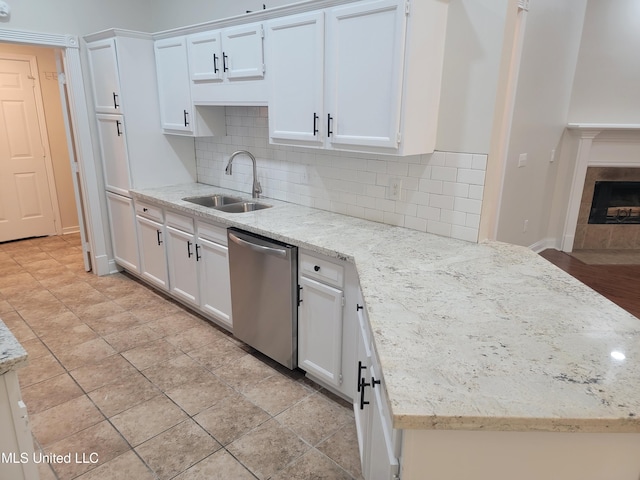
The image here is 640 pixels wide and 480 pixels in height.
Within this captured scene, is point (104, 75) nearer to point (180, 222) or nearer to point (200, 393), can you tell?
point (180, 222)

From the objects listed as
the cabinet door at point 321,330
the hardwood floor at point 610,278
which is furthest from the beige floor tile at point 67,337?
the hardwood floor at point 610,278

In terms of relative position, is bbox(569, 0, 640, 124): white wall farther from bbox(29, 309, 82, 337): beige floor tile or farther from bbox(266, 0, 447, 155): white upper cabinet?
bbox(29, 309, 82, 337): beige floor tile

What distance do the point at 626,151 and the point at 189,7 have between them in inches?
188

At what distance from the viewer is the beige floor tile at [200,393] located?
2396mm

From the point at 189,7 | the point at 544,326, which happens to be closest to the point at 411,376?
the point at 544,326

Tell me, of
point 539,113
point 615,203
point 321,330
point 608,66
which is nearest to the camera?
point 321,330

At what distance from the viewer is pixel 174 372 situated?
2.71 metres

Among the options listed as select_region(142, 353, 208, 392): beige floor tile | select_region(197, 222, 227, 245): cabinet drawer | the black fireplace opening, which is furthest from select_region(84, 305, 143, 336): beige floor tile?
the black fireplace opening

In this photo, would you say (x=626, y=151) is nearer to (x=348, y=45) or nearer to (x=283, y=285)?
(x=348, y=45)

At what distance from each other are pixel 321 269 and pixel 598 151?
4092 millimetres

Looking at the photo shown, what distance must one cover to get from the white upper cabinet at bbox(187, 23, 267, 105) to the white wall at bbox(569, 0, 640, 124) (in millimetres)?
3719

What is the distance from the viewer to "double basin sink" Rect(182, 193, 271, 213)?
11.0ft

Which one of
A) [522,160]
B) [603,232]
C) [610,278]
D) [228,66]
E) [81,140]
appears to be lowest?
[610,278]

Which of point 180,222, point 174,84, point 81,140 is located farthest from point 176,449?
point 81,140
